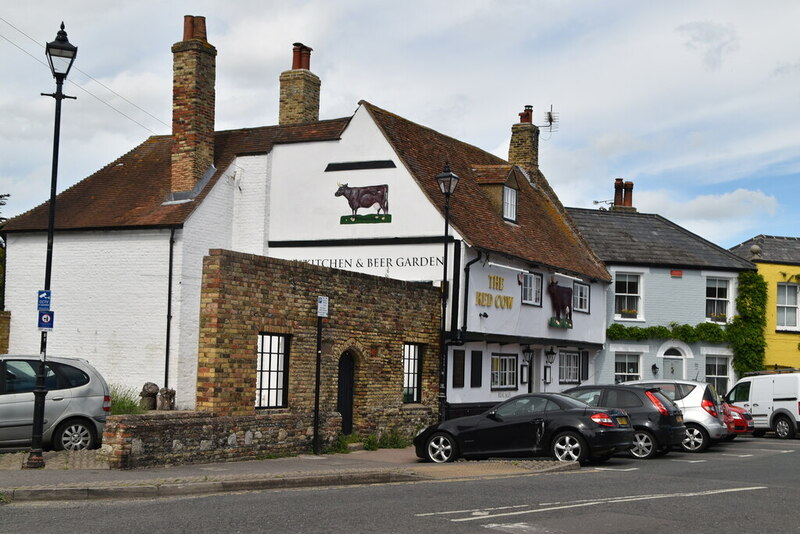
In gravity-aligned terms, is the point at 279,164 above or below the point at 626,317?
above

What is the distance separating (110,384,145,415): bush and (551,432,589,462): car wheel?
8682 millimetres

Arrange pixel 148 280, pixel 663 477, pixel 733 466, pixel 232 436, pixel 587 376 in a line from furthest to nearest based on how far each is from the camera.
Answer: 1. pixel 587 376
2. pixel 148 280
3. pixel 733 466
4. pixel 232 436
5. pixel 663 477

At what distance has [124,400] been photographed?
71.5ft

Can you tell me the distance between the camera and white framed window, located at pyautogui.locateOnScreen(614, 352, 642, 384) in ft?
113

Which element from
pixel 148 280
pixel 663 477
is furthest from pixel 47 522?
pixel 148 280

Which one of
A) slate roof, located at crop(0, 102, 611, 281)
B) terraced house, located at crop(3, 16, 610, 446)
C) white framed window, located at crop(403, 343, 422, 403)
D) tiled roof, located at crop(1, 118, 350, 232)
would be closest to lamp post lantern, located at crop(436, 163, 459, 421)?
terraced house, located at crop(3, 16, 610, 446)

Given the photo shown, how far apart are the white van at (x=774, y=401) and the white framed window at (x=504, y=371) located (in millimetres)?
6127

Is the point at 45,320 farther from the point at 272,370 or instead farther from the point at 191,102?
the point at 191,102

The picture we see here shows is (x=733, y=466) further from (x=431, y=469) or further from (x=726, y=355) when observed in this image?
(x=726, y=355)

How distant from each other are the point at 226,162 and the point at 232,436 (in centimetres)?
1177

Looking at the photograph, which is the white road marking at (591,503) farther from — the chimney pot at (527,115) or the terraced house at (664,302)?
the chimney pot at (527,115)

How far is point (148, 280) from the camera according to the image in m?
24.4

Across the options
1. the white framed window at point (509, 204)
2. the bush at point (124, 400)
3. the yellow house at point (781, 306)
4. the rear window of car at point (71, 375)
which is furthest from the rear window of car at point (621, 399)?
the yellow house at point (781, 306)

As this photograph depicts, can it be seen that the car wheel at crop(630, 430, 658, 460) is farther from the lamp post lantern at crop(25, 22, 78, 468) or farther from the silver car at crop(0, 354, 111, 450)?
the lamp post lantern at crop(25, 22, 78, 468)
